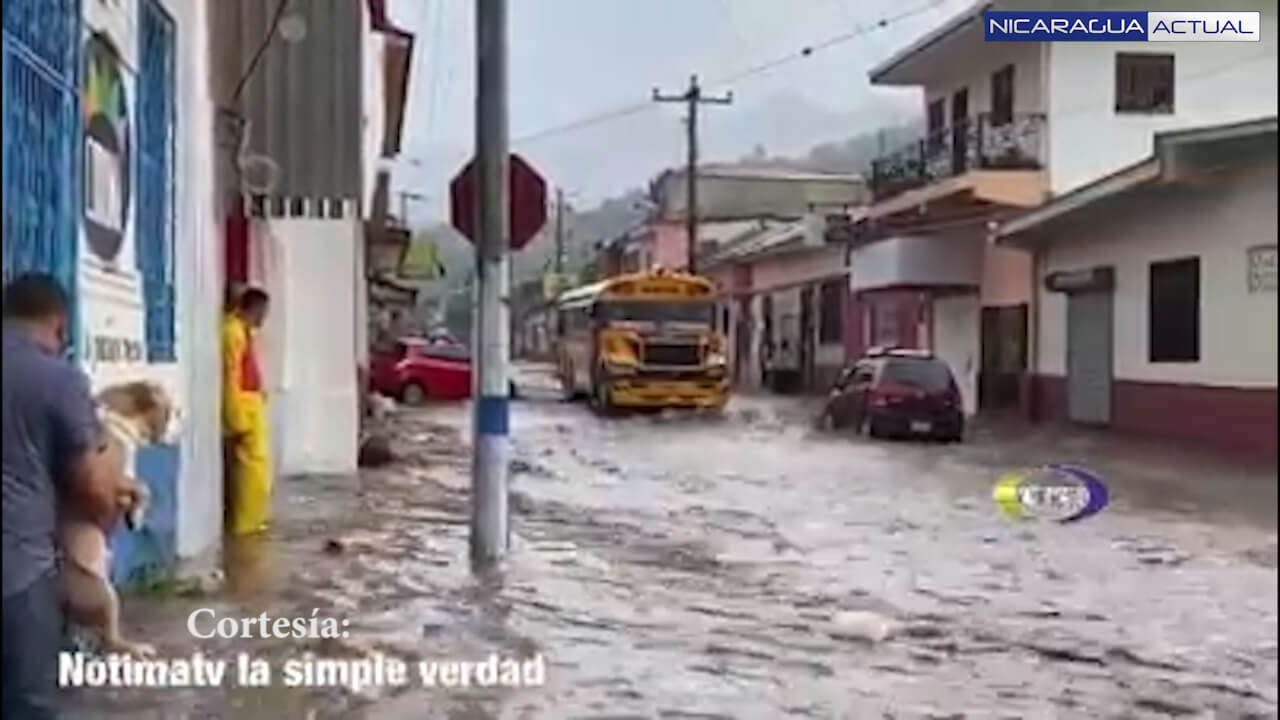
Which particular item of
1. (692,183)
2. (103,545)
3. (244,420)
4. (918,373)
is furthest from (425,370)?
(103,545)

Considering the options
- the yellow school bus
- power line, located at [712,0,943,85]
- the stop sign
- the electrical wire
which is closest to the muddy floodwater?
the yellow school bus

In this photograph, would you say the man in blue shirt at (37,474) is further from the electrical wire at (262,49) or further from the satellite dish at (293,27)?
the satellite dish at (293,27)

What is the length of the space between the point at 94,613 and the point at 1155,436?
3.81 metres

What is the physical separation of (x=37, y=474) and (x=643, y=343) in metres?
4.20

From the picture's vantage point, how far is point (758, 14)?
5.22m

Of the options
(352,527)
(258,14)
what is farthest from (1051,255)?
(352,527)

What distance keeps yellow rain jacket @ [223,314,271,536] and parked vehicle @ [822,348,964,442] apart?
12.0 ft

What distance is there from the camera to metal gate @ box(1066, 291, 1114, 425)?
242 inches

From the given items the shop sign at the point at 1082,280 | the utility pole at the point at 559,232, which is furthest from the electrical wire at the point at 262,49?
the shop sign at the point at 1082,280

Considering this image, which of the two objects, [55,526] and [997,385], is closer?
[55,526]

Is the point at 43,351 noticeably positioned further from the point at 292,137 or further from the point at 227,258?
the point at 227,258

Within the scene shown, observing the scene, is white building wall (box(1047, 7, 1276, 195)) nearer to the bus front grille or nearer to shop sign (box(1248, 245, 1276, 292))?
shop sign (box(1248, 245, 1276, 292))

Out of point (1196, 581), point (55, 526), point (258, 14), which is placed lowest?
point (1196, 581)

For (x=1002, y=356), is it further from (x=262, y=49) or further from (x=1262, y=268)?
(x=1262, y=268)
